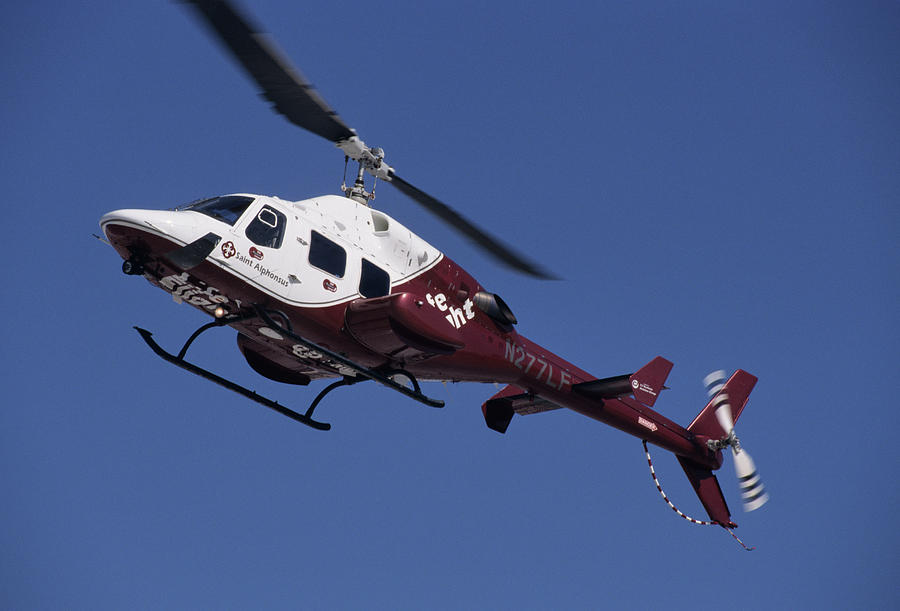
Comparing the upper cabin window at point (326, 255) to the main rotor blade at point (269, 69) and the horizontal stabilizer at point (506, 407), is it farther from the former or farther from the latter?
the horizontal stabilizer at point (506, 407)

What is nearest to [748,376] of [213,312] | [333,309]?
[333,309]


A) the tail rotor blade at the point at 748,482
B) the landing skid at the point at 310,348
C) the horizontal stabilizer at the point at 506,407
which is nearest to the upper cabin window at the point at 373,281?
the landing skid at the point at 310,348

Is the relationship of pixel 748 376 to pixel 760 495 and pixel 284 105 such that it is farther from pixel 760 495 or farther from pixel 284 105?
pixel 284 105

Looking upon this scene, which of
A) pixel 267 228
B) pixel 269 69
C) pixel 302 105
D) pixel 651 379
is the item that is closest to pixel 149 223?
pixel 267 228

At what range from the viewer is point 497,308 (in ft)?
40.3

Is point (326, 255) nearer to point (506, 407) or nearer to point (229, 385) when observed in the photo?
point (229, 385)

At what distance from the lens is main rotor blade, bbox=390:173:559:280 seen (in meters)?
11.4

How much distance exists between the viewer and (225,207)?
10.0 metres

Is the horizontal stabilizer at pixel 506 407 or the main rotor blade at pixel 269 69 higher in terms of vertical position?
the horizontal stabilizer at pixel 506 407

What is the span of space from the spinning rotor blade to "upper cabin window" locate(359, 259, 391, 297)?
3.67 ft

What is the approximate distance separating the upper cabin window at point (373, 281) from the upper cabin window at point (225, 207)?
5.29ft

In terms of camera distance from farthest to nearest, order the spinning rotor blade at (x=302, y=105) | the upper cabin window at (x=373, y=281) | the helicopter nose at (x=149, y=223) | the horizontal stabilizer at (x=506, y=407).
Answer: the horizontal stabilizer at (x=506, y=407) < the upper cabin window at (x=373, y=281) < the helicopter nose at (x=149, y=223) < the spinning rotor blade at (x=302, y=105)

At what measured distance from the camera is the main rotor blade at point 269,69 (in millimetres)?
7496

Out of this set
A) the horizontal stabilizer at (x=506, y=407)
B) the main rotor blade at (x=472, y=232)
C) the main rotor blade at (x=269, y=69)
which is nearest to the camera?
the main rotor blade at (x=269, y=69)
